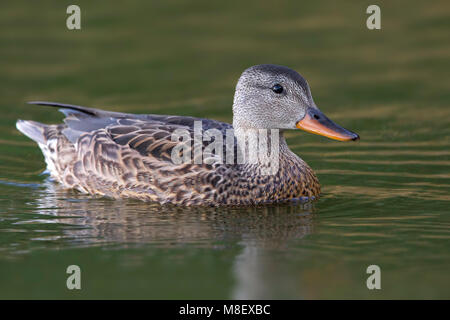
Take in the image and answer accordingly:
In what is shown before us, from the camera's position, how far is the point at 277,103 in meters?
10.6

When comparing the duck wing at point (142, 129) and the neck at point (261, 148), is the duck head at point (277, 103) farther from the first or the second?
the duck wing at point (142, 129)

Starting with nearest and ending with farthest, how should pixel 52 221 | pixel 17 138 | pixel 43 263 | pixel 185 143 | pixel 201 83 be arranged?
pixel 43 263 → pixel 52 221 → pixel 185 143 → pixel 17 138 → pixel 201 83

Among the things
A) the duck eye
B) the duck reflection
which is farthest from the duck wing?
the duck eye

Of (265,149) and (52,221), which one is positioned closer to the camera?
(52,221)

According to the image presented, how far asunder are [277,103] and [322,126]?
1.99 ft

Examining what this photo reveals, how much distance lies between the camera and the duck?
10.5 m

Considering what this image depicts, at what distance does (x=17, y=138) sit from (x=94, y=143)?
2.64 meters

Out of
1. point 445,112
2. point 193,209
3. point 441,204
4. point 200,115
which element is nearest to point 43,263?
point 193,209

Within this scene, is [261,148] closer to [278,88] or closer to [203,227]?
[278,88]

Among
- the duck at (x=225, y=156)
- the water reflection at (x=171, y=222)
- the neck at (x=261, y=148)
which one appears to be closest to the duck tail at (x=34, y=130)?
the duck at (x=225, y=156)

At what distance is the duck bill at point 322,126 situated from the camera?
1022cm

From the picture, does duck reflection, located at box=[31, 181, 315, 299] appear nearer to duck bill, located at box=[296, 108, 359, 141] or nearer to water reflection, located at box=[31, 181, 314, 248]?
water reflection, located at box=[31, 181, 314, 248]

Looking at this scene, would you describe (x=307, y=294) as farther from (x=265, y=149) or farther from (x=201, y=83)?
(x=201, y=83)
